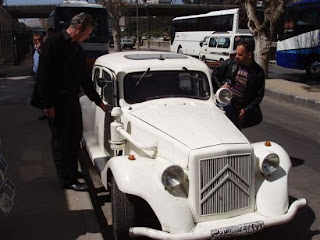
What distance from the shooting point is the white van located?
20.8 meters

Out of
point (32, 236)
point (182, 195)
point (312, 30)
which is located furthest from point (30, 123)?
point (312, 30)

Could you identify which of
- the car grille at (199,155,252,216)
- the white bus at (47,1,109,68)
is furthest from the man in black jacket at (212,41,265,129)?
the white bus at (47,1,109,68)

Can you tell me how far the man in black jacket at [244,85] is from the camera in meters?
5.14

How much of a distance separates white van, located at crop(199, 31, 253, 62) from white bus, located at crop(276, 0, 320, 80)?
191cm

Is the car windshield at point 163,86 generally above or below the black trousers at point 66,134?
above

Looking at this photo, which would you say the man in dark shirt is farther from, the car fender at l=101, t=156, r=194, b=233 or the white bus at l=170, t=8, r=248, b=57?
the white bus at l=170, t=8, r=248, b=57

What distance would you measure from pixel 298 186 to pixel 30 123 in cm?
552

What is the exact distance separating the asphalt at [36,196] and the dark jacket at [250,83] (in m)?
2.23

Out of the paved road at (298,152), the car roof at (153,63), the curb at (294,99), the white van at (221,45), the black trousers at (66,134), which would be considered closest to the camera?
the paved road at (298,152)

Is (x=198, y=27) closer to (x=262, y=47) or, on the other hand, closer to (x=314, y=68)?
(x=314, y=68)

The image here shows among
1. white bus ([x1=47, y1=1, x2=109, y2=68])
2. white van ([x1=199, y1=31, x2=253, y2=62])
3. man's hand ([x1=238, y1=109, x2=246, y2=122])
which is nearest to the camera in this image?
man's hand ([x1=238, y1=109, x2=246, y2=122])

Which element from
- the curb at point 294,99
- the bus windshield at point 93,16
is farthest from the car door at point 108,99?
the bus windshield at point 93,16

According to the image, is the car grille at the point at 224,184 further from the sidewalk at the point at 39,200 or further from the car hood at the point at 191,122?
the sidewalk at the point at 39,200

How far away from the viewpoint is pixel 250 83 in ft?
17.1
